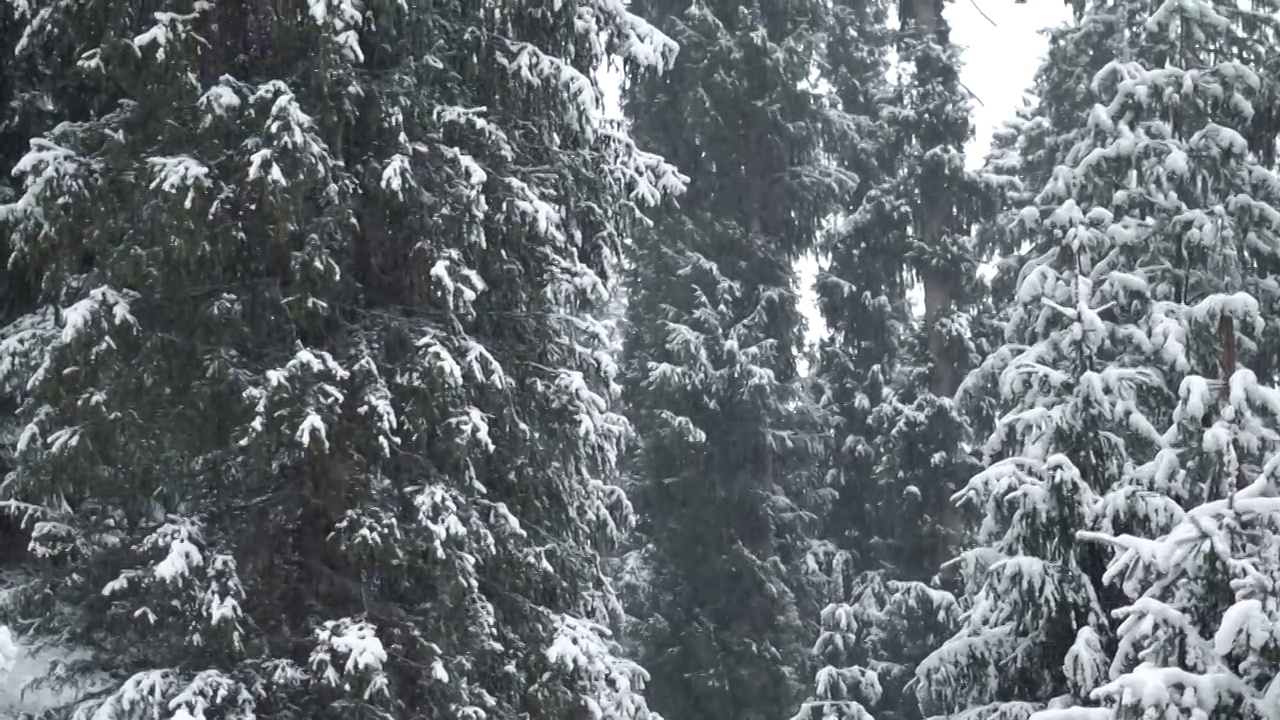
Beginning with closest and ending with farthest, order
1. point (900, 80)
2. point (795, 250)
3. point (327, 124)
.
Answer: point (327, 124), point (900, 80), point (795, 250)

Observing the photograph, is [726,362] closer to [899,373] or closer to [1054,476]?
[899,373]

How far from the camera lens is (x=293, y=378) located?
8.84 metres

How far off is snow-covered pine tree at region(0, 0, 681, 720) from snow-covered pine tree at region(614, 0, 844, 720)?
9.96 metres

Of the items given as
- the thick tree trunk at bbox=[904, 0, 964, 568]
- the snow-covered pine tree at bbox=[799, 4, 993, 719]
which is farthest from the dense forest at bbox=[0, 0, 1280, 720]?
the thick tree trunk at bbox=[904, 0, 964, 568]

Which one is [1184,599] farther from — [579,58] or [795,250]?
[795,250]

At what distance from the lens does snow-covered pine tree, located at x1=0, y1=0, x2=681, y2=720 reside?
874 cm

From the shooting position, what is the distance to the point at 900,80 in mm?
21703

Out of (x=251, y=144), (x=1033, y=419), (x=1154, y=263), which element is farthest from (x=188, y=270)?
(x=1154, y=263)

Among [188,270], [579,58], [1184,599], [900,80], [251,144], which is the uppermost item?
[900,80]

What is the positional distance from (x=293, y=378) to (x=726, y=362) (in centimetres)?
1264

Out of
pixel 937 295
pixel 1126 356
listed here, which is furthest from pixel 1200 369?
pixel 937 295

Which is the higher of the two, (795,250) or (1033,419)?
(795,250)

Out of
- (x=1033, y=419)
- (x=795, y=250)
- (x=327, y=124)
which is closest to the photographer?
(x=327, y=124)

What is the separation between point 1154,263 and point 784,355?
1091cm
